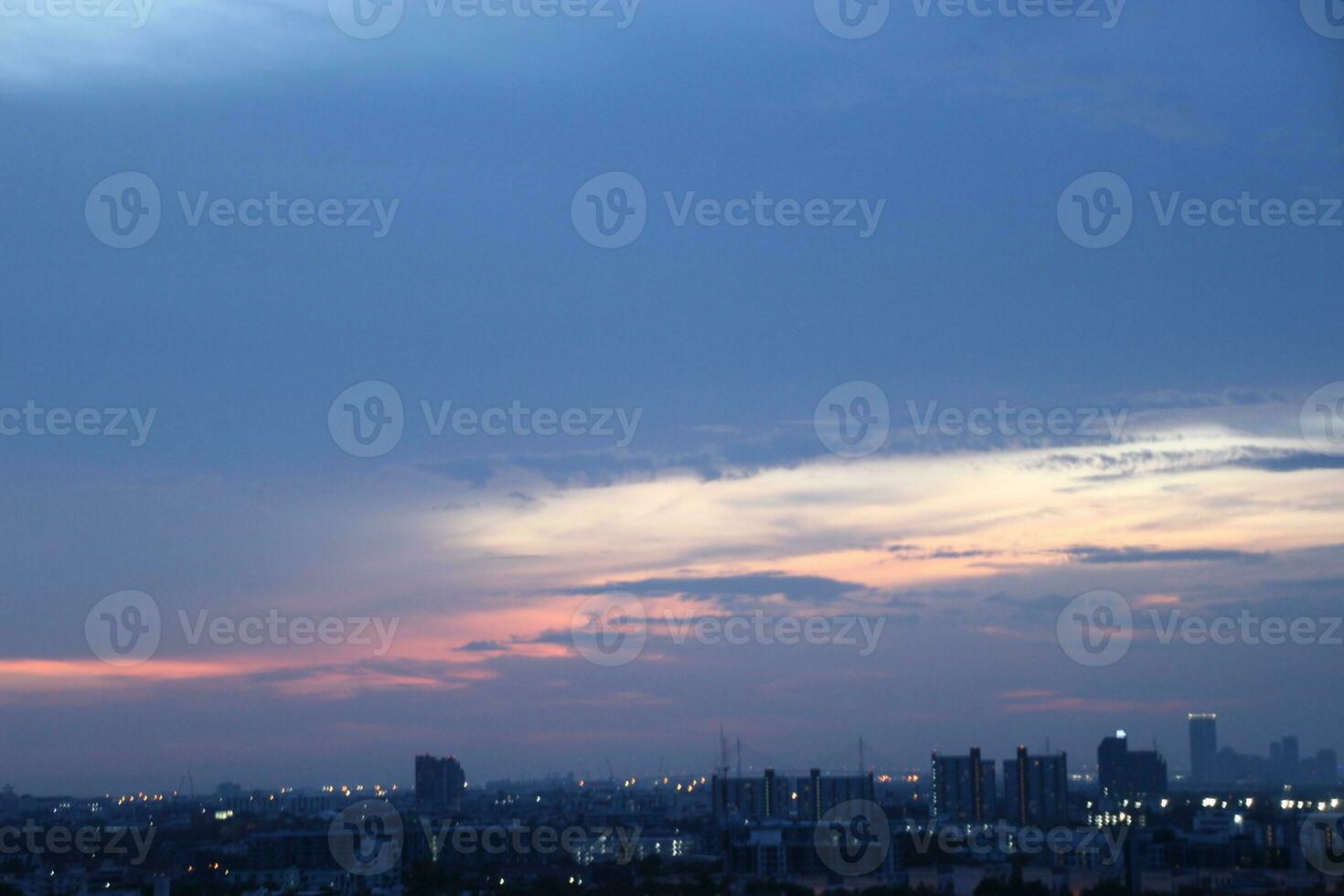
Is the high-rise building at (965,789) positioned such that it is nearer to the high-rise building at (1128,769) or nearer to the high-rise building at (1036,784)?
the high-rise building at (1036,784)

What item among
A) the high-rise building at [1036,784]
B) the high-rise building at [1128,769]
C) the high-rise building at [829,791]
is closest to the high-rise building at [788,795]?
the high-rise building at [829,791]

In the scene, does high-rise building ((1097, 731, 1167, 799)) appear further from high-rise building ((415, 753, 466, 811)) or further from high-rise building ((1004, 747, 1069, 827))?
high-rise building ((415, 753, 466, 811))

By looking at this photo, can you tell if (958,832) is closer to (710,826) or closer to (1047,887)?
(710,826)

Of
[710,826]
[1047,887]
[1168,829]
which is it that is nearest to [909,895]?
[1047,887]

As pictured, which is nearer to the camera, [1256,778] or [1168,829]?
[1168,829]

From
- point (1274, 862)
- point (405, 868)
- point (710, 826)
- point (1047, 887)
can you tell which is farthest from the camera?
point (710, 826)

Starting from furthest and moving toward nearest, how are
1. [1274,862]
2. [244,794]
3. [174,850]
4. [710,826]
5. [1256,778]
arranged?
[244,794] → [1256,778] → [710,826] → [174,850] → [1274,862]

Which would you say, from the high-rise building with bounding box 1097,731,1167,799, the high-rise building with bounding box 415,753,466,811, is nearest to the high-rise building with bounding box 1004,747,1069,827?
the high-rise building with bounding box 1097,731,1167,799
